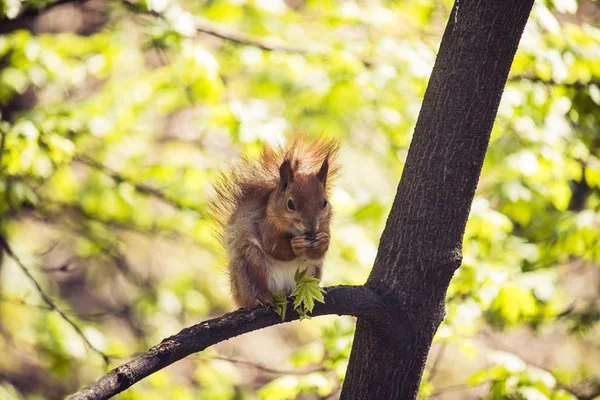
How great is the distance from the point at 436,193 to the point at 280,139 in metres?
1.51

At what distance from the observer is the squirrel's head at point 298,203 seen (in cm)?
249

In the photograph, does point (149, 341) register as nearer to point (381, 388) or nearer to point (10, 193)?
point (10, 193)

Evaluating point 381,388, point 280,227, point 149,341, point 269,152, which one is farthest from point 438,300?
point 149,341

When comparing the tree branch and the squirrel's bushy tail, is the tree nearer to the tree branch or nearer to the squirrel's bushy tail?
the tree branch

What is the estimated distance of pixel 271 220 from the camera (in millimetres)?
2508

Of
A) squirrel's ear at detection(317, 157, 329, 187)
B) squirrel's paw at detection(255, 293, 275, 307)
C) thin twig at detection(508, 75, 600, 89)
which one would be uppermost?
thin twig at detection(508, 75, 600, 89)

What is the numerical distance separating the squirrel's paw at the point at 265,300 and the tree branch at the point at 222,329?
0.09 metres

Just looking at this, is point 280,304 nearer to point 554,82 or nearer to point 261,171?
point 261,171

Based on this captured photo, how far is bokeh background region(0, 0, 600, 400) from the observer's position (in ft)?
12.3

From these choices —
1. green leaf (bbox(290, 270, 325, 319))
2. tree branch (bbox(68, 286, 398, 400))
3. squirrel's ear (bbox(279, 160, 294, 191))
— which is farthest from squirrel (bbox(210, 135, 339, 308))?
tree branch (bbox(68, 286, 398, 400))

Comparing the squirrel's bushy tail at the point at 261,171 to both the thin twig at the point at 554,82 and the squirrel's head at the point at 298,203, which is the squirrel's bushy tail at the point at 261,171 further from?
the thin twig at the point at 554,82

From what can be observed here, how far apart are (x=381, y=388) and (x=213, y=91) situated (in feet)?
8.19

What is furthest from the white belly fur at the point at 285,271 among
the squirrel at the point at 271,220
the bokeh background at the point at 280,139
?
the bokeh background at the point at 280,139

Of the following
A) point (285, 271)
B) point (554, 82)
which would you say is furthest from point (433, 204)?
point (554, 82)
